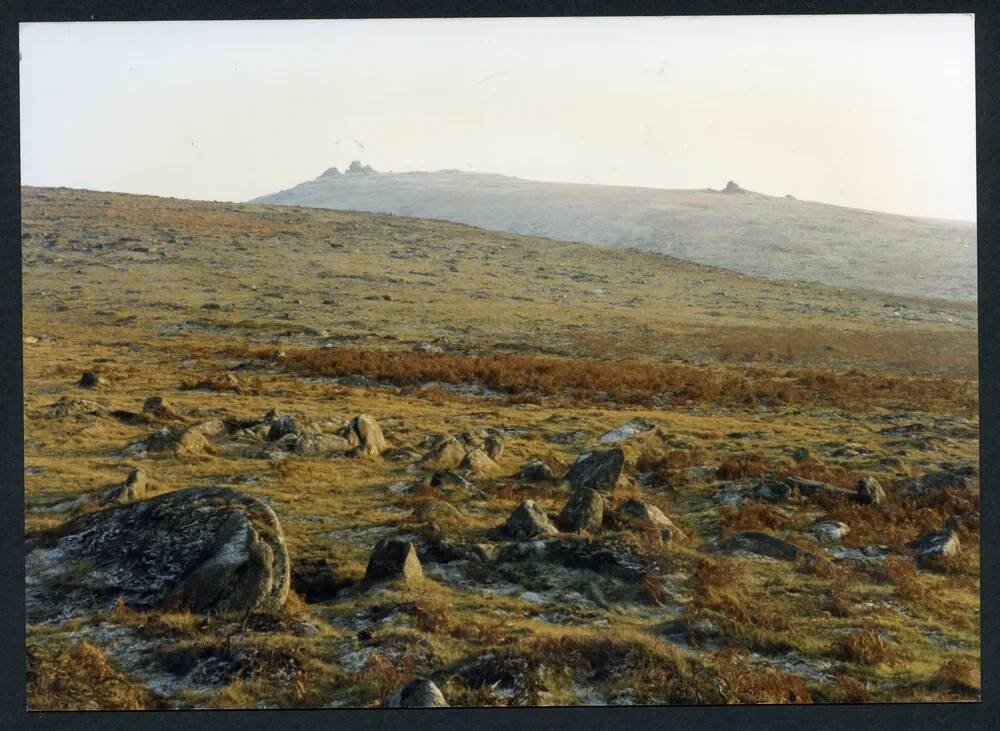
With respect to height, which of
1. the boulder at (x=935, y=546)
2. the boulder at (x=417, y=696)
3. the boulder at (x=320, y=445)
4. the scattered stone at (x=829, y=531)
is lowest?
the boulder at (x=417, y=696)

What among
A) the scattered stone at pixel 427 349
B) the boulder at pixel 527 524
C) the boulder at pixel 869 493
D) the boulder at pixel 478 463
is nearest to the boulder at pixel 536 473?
the boulder at pixel 478 463

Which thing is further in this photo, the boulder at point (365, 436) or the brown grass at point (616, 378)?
the brown grass at point (616, 378)

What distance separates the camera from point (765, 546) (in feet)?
38.9

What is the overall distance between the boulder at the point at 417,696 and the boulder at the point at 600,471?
4.73m

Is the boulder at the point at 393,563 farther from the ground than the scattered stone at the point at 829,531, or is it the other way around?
the boulder at the point at 393,563

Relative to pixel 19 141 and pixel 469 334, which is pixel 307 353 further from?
pixel 19 141

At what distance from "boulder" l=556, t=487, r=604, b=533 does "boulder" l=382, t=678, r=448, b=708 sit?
333 centimetres

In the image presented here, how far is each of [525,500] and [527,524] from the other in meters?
0.51

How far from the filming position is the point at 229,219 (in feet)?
159

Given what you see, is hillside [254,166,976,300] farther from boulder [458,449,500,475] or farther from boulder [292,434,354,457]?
boulder [458,449,500,475]

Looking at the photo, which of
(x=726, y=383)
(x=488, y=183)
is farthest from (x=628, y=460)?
(x=488, y=183)

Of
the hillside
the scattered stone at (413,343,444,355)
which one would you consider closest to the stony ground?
the scattered stone at (413,343,444,355)

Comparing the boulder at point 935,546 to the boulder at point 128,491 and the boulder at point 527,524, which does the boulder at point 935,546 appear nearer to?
the boulder at point 527,524

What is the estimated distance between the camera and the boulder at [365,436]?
1488 cm
